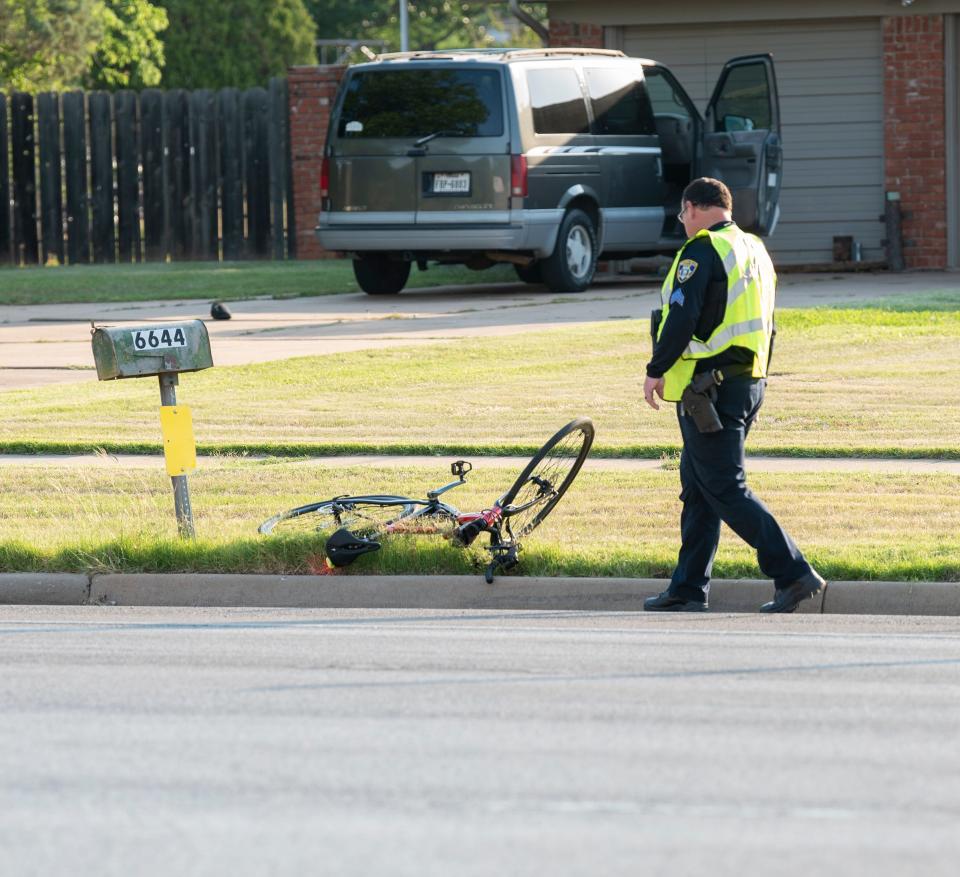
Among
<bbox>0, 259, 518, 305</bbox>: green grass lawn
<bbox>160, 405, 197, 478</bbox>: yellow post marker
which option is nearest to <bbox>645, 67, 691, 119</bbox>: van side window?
<bbox>0, 259, 518, 305</bbox>: green grass lawn

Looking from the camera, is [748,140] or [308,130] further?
[308,130]

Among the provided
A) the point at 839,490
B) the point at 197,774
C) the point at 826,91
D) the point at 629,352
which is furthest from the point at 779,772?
the point at 826,91

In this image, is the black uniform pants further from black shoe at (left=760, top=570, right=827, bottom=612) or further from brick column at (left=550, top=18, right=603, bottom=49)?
brick column at (left=550, top=18, right=603, bottom=49)

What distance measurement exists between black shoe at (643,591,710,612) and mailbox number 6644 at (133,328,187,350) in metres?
2.53

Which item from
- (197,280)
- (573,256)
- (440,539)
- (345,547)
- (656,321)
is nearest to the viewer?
(656,321)

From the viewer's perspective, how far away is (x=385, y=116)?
19297 millimetres

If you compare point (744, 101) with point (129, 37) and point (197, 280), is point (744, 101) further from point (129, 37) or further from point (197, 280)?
point (129, 37)

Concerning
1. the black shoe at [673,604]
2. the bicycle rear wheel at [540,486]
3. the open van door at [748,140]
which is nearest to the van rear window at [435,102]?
the open van door at [748,140]

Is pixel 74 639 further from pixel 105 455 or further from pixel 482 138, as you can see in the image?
pixel 482 138

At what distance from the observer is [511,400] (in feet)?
42.7

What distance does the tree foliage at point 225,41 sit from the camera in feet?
149

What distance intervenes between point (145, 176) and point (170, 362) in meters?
19.2

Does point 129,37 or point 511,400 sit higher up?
point 129,37

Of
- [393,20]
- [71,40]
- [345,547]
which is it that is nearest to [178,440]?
[345,547]
